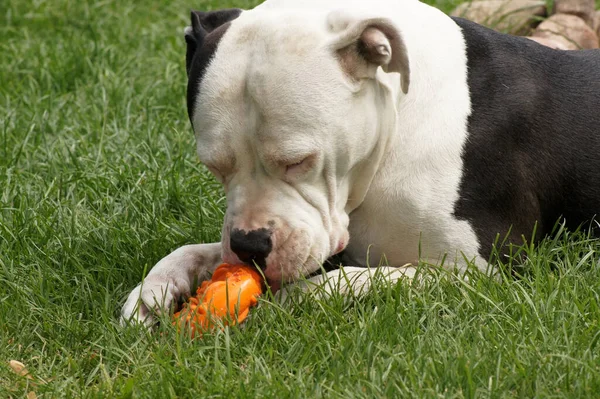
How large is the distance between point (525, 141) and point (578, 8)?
327 cm

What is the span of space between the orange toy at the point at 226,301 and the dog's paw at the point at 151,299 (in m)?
0.09

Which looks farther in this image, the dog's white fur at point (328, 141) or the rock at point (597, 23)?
the rock at point (597, 23)

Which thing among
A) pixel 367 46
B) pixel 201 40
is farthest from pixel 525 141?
pixel 201 40

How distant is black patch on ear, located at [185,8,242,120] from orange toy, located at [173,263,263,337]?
607 mm

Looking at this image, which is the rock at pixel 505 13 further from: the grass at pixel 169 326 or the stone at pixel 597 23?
the grass at pixel 169 326

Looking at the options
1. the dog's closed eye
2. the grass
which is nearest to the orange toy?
the grass

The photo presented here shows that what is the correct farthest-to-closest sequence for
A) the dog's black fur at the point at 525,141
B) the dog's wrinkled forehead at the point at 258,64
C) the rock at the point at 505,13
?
1. the rock at the point at 505,13
2. the dog's black fur at the point at 525,141
3. the dog's wrinkled forehead at the point at 258,64

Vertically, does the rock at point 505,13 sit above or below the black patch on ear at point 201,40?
below

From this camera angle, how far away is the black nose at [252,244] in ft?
11.9

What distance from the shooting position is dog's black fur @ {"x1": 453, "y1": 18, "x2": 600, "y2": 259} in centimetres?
395

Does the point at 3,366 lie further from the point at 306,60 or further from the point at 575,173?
the point at 575,173

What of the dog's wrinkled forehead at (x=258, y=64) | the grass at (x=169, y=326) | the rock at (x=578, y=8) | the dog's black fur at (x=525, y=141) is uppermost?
the dog's wrinkled forehead at (x=258, y=64)

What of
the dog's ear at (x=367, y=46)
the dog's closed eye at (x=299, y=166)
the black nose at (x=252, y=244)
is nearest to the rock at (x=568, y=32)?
the dog's ear at (x=367, y=46)

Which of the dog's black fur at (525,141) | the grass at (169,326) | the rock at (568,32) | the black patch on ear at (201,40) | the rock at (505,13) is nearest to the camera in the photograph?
the grass at (169,326)
